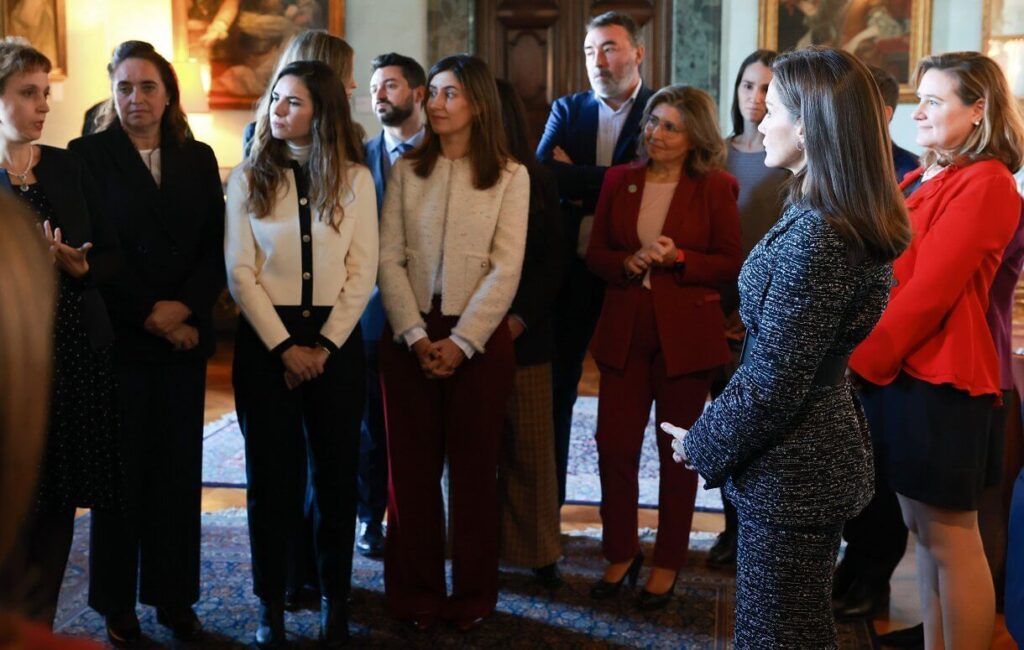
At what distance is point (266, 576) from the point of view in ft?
9.89

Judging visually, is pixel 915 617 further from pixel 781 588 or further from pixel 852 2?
pixel 852 2

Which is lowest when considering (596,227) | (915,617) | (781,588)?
(915,617)

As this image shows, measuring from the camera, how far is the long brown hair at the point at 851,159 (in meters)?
1.95

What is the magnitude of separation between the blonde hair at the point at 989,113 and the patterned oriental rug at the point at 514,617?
1474 millimetres

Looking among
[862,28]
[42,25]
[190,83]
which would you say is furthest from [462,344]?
[42,25]

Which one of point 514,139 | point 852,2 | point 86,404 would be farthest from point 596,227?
point 852,2

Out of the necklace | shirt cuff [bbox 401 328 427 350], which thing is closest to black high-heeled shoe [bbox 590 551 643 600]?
shirt cuff [bbox 401 328 427 350]

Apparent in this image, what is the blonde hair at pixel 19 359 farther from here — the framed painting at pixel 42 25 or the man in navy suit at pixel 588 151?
the framed painting at pixel 42 25

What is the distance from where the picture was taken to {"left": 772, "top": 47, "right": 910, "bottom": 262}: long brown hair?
195cm

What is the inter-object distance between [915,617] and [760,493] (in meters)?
1.60

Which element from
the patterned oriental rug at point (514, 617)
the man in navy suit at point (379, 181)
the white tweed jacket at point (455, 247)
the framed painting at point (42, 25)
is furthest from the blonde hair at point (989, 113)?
the framed painting at point (42, 25)

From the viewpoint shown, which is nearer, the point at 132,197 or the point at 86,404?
the point at 86,404

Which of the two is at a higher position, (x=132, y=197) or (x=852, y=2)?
(x=852, y=2)

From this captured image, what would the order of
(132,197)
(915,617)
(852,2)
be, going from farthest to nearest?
(852,2) → (915,617) → (132,197)
